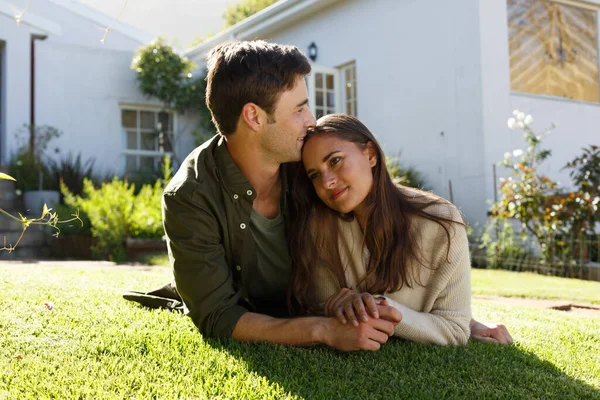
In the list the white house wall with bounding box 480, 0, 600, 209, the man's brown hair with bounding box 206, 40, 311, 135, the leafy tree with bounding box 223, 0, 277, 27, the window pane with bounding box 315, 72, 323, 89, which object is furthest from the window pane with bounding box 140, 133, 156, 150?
the leafy tree with bounding box 223, 0, 277, 27

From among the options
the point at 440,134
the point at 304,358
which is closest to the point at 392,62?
the point at 440,134

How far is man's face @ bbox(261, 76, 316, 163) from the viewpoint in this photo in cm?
283

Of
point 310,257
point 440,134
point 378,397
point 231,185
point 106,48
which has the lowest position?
point 378,397

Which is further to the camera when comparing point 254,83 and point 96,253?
point 96,253

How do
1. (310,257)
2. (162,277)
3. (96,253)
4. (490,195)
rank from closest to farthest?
(310,257)
(162,277)
(96,253)
(490,195)

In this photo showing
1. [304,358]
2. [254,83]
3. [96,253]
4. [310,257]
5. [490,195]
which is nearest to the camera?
[304,358]

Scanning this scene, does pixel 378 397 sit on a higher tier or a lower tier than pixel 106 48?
lower

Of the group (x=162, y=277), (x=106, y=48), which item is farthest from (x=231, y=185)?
(x=106, y=48)

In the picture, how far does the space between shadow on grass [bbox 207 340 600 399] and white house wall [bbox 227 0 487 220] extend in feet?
20.7

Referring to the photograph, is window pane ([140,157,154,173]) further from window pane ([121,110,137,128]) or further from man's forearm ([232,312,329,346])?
man's forearm ([232,312,329,346])

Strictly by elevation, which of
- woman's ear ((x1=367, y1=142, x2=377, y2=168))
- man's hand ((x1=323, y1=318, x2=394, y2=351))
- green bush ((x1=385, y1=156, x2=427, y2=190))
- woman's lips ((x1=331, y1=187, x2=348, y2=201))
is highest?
green bush ((x1=385, y1=156, x2=427, y2=190))

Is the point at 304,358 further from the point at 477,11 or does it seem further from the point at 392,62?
the point at 392,62

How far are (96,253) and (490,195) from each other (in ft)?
16.8

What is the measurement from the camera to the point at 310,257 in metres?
2.96
